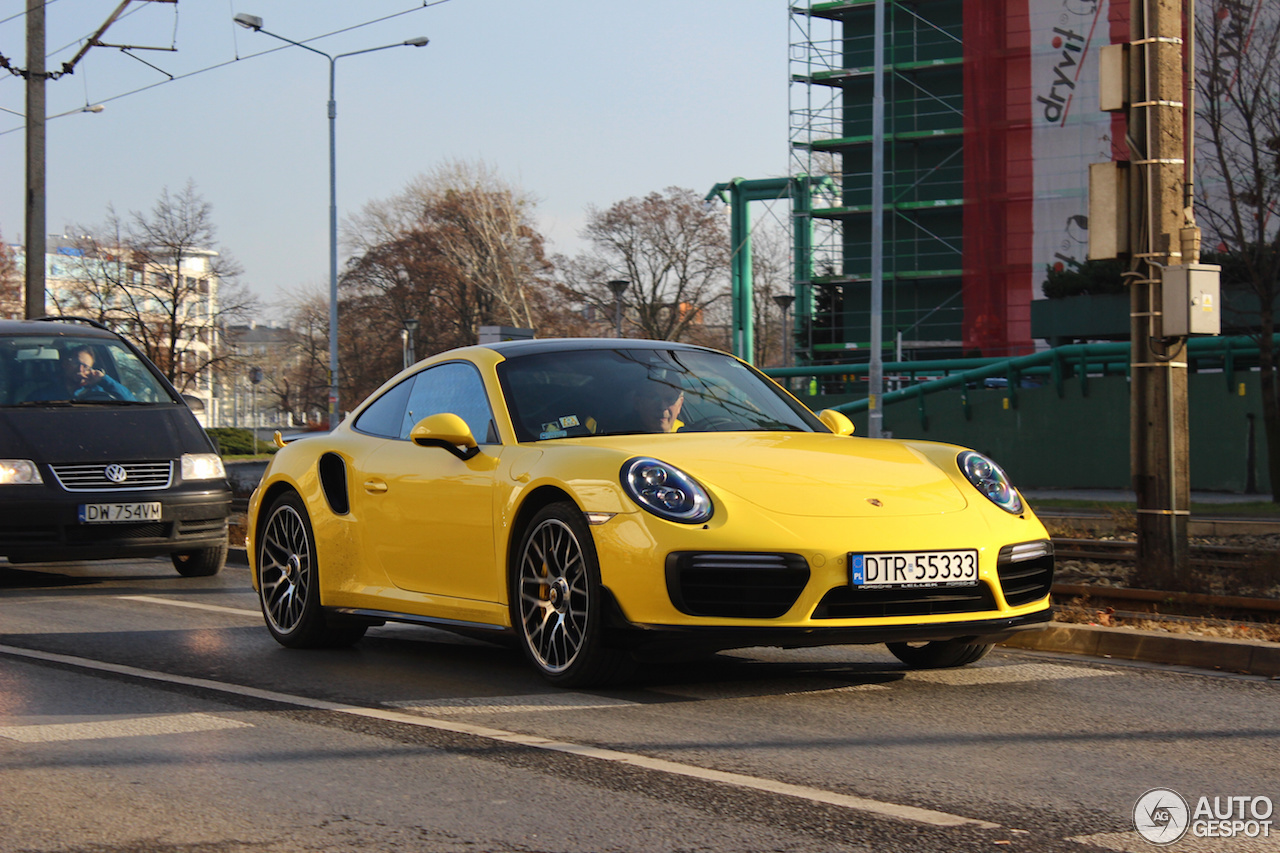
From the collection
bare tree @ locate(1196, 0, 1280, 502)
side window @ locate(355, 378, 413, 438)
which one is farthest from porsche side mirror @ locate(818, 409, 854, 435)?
bare tree @ locate(1196, 0, 1280, 502)

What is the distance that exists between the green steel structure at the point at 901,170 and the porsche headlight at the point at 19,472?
41780mm

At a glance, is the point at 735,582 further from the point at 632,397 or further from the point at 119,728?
the point at 119,728

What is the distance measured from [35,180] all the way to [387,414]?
52.3 ft

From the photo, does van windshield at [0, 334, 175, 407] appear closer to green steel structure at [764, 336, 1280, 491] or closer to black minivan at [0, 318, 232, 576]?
black minivan at [0, 318, 232, 576]

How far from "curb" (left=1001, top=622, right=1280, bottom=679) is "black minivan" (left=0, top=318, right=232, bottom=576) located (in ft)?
19.6

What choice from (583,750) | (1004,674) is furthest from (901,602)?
(583,750)

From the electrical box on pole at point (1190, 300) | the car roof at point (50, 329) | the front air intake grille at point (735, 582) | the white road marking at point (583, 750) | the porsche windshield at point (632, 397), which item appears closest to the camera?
the white road marking at point (583, 750)

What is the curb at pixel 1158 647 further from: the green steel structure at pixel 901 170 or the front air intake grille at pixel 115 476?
the green steel structure at pixel 901 170

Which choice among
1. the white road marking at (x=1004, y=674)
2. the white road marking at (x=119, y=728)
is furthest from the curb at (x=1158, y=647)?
the white road marking at (x=119, y=728)

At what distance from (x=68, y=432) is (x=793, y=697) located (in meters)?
6.61

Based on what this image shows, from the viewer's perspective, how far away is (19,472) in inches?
402

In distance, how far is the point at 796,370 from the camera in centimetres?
3812

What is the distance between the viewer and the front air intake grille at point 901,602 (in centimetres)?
543

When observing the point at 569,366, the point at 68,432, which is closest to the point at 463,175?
the point at 68,432
